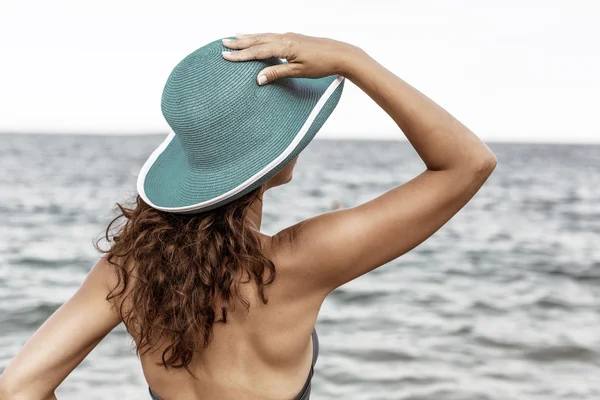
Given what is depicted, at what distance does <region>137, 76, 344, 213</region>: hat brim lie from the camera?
4.74ft

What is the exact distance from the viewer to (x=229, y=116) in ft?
4.69

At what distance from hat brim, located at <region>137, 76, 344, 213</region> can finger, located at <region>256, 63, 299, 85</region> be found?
0.17ft

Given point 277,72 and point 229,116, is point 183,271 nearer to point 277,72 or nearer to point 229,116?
point 229,116

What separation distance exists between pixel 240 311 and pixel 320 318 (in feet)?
19.1

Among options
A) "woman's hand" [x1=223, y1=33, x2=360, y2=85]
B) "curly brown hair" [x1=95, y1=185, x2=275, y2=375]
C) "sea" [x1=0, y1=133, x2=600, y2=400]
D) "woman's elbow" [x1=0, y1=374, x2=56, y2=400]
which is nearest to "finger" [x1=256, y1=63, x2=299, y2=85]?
"woman's hand" [x1=223, y1=33, x2=360, y2=85]

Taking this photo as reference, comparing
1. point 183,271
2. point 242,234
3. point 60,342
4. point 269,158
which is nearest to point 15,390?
point 60,342

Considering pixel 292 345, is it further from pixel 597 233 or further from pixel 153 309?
pixel 597 233

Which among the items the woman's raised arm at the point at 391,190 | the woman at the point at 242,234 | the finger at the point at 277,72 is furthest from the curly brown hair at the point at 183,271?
the finger at the point at 277,72

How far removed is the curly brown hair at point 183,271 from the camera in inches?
60.0

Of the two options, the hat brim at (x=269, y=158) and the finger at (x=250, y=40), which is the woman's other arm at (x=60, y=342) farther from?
the finger at (x=250, y=40)

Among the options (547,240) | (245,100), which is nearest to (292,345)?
(245,100)

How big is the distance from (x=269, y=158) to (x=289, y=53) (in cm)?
20

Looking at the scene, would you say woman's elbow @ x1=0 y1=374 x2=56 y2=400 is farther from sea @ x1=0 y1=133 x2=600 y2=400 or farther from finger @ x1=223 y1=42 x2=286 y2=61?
finger @ x1=223 y1=42 x2=286 y2=61

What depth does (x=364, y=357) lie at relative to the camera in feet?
20.2
